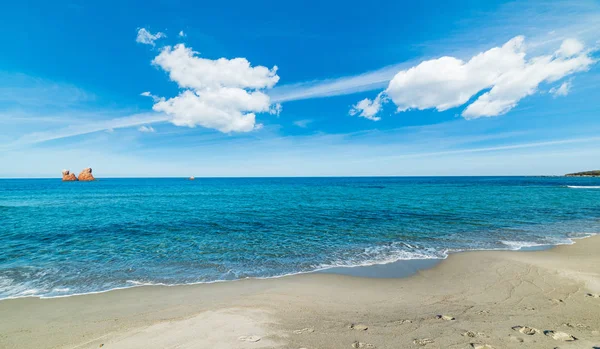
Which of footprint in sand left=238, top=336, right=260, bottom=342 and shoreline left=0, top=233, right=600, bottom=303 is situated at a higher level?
footprint in sand left=238, top=336, right=260, bottom=342

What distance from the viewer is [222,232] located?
59.2 ft

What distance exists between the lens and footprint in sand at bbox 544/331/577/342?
532 centimetres

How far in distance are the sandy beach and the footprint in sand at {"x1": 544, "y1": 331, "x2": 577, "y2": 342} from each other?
31 millimetres

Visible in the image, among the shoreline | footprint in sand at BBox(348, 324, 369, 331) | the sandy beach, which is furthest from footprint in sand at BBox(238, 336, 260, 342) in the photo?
the shoreline

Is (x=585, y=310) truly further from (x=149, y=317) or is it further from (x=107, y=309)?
(x=107, y=309)

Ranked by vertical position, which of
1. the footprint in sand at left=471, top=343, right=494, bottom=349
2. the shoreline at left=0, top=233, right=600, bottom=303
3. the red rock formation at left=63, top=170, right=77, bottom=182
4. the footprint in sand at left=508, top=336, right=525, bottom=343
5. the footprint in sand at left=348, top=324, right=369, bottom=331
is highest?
the red rock formation at left=63, top=170, right=77, bottom=182

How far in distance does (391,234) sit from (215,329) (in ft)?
45.7

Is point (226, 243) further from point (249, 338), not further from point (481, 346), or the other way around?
point (481, 346)

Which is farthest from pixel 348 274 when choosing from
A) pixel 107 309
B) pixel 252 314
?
pixel 107 309

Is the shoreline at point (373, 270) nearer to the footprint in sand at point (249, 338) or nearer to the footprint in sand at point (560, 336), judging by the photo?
the footprint in sand at point (249, 338)

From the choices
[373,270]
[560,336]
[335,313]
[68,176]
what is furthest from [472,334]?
[68,176]

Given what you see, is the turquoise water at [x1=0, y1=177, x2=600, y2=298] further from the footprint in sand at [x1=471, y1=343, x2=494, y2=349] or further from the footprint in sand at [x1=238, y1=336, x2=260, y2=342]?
the footprint in sand at [x1=471, y1=343, x2=494, y2=349]

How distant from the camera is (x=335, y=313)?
22.8 feet

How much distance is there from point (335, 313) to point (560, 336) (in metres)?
5.31
